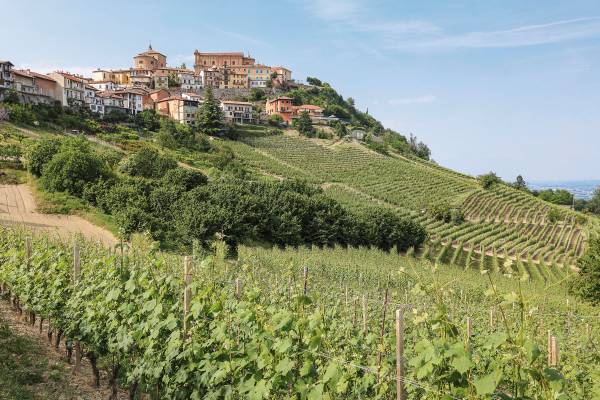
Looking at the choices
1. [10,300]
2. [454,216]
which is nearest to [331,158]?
[454,216]

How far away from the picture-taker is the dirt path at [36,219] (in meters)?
24.8

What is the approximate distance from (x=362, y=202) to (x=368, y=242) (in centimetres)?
1260

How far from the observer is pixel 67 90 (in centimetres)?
6762

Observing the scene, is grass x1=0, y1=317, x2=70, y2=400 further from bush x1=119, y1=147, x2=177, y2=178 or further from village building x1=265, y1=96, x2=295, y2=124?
village building x1=265, y1=96, x2=295, y2=124

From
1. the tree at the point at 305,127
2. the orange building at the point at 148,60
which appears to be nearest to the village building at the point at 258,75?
the orange building at the point at 148,60

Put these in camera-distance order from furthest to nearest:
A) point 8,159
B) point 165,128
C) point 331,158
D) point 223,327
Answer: point 331,158, point 165,128, point 8,159, point 223,327

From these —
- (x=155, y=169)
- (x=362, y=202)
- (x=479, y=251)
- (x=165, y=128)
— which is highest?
(x=165, y=128)

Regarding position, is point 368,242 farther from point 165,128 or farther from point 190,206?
point 165,128

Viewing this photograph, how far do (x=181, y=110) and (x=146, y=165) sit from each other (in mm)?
42944

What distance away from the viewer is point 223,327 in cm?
425

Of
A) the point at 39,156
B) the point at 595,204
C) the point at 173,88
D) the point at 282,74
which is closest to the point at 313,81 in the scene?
the point at 282,74

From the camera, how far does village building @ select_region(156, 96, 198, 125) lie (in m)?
80.2

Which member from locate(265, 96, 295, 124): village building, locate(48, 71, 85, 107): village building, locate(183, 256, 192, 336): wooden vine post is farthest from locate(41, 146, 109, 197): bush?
locate(265, 96, 295, 124): village building

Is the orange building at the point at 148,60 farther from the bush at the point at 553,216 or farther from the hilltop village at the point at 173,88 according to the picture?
the bush at the point at 553,216
